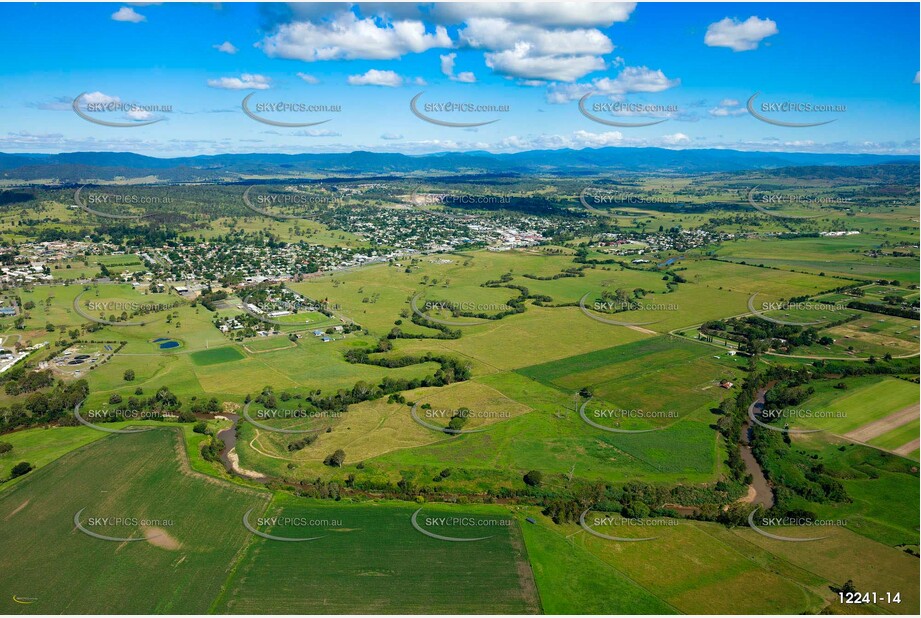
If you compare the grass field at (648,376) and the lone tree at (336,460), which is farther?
the grass field at (648,376)

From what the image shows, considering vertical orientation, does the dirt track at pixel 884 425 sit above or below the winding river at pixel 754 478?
above

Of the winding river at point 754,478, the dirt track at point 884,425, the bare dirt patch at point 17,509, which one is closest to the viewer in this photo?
the bare dirt patch at point 17,509

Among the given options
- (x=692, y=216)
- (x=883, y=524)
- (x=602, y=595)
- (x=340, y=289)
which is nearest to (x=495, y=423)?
(x=602, y=595)

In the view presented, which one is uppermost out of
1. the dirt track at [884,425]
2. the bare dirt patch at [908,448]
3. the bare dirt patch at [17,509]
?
the dirt track at [884,425]

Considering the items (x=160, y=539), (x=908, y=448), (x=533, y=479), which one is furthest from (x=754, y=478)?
(x=160, y=539)

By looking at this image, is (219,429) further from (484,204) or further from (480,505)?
(484,204)

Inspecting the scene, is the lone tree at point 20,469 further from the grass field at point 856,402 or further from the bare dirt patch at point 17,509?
the grass field at point 856,402

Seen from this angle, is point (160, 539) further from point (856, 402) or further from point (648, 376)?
point (856, 402)

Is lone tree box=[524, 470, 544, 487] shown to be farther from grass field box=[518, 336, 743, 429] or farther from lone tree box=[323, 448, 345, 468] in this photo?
lone tree box=[323, 448, 345, 468]

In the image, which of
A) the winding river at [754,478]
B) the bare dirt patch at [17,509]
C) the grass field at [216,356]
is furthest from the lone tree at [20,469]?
the winding river at [754,478]

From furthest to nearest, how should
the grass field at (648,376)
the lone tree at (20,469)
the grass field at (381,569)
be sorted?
the grass field at (648,376) < the lone tree at (20,469) < the grass field at (381,569)
